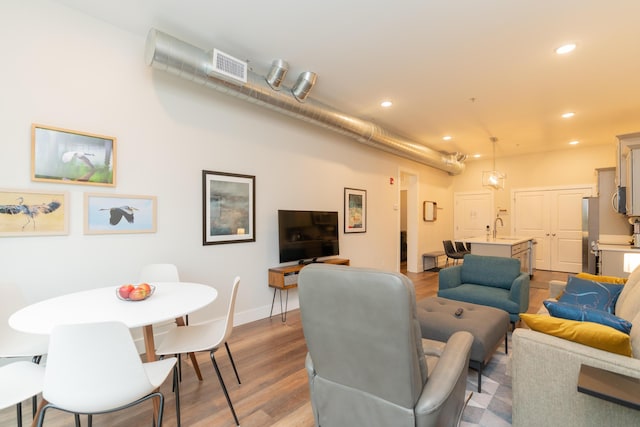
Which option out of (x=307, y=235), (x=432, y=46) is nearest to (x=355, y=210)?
(x=307, y=235)

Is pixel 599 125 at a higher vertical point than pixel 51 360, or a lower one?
higher

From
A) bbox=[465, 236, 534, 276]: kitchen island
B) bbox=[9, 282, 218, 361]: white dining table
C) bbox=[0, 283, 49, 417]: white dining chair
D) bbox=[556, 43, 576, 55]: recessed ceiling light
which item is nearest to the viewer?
bbox=[9, 282, 218, 361]: white dining table

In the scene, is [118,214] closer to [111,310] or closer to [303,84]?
[111,310]

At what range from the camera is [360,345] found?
1.32 metres

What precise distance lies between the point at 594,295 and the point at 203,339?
3165 mm

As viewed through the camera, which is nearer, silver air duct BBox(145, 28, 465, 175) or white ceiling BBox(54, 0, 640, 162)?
white ceiling BBox(54, 0, 640, 162)

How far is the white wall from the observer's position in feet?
7.64

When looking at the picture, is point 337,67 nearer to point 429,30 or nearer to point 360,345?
point 429,30

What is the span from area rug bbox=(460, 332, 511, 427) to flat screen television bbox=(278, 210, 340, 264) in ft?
7.82

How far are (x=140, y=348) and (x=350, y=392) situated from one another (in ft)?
7.86

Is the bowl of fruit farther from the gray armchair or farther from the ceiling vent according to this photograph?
the ceiling vent

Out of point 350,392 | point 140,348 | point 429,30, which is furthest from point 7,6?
point 350,392

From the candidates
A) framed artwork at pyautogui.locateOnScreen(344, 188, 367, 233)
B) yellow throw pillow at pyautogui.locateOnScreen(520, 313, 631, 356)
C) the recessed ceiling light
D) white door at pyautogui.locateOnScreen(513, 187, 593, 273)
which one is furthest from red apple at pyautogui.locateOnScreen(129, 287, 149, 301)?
white door at pyautogui.locateOnScreen(513, 187, 593, 273)

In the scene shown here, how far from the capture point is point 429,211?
302 inches
